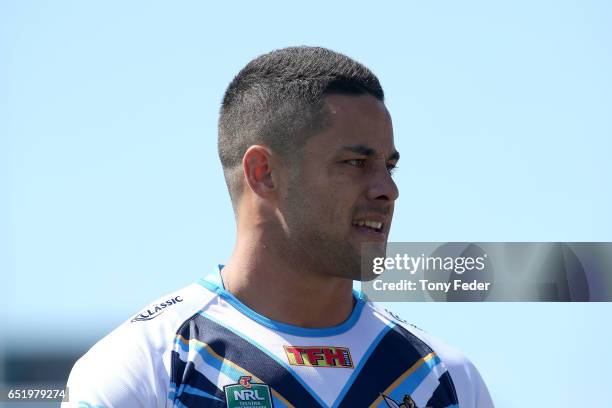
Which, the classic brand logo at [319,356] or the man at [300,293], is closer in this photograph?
the man at [300,293]

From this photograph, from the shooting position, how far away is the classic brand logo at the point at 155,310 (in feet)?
14.3

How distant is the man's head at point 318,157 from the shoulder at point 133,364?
1.76ft

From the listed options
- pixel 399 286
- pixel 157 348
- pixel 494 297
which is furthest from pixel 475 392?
pixel 494 297

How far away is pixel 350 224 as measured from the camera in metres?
4.40

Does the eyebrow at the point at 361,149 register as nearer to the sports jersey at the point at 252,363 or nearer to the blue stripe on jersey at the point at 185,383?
the sports jersey at the point at 252,363

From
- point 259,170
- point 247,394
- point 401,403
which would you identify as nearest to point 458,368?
point 401,403

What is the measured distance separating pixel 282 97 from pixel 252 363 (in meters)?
1.13

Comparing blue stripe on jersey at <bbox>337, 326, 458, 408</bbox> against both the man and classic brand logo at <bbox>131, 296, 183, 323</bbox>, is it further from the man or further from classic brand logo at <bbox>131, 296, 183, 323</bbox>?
classic brand logo at <bbox>131, 296, 183, 323</bbox>

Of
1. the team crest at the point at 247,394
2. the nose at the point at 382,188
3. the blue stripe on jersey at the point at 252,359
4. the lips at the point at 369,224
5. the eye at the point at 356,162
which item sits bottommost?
the team crest at the point at 247,394

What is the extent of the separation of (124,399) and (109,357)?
0.23 m

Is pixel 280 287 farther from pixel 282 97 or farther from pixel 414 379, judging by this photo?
pixel 282 97

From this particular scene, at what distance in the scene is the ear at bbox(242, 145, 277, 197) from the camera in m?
4.56

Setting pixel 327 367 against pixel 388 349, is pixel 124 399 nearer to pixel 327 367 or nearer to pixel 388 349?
pixel 327 367

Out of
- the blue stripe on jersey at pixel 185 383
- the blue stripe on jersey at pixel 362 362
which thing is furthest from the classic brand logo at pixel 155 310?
the blue stripe on jersey at pixel 362 362
